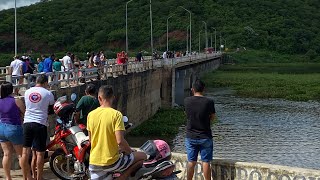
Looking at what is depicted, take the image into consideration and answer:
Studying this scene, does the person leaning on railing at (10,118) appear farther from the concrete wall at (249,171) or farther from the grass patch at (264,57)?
the grass patch at (264,57)

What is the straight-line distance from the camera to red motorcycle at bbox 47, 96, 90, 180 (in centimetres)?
903

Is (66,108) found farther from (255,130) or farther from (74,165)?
(255,130)

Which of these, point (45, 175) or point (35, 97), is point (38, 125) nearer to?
point (35, 97)

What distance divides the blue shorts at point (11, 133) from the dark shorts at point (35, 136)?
0.69ft

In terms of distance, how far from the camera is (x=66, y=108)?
31.1 feet

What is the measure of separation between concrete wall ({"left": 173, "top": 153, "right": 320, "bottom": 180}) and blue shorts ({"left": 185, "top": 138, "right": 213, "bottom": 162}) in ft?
1.56

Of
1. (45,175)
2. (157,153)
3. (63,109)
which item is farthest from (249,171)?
(45,175)

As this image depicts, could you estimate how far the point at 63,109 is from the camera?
372 inches

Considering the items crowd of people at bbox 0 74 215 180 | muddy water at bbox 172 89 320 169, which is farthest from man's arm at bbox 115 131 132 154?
muddy water at bbox 172 89 320 169

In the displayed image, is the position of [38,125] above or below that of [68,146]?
above

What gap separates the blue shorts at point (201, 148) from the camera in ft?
28.8

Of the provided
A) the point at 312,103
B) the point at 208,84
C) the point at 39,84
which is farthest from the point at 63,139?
the point at 208,84

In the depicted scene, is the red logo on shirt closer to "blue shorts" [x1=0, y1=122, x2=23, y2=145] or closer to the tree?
"blue shorts" [x1=0, y1=122, x2=23, y2=145]

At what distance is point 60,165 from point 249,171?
3516 millimetres
